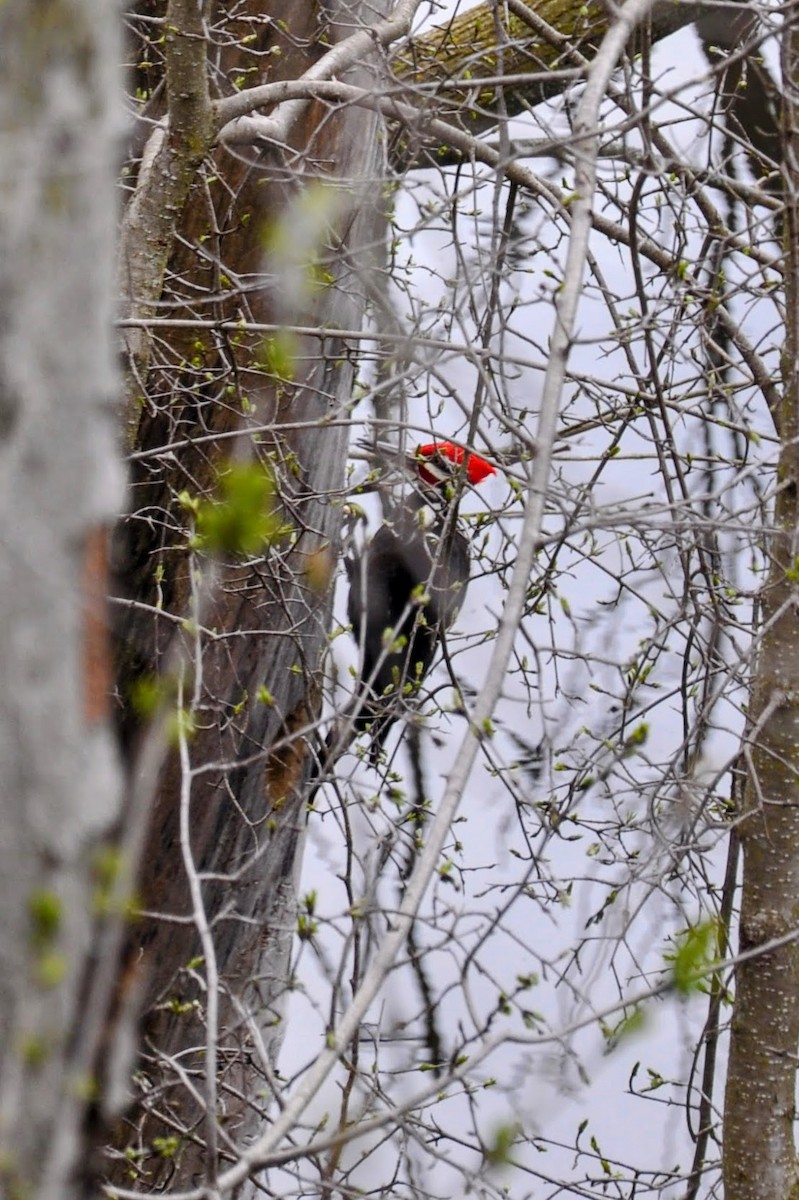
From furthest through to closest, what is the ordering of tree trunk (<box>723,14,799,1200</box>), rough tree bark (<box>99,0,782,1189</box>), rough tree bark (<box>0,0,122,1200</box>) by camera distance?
rough tree bark (<box>99,0,782,1189</box>) < tree trunk (<box>723,14,799,1200</box>) < rough tree bark (<box>0,0,122,1200</box>)

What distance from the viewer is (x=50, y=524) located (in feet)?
1.45

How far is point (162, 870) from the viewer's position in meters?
2.34

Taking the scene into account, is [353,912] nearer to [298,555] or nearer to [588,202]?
[588,202]

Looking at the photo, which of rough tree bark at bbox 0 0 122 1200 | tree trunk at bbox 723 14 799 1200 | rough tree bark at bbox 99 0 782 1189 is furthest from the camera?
rough tree bark at bbox 99 0 782 1189

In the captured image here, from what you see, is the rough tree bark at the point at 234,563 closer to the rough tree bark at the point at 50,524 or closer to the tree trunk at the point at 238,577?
the tree trunk at the point at 238,577

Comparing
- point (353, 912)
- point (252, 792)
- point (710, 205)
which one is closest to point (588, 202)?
point (353, 912)

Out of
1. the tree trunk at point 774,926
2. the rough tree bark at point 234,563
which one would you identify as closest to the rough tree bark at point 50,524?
the tree trunk at point 774,926

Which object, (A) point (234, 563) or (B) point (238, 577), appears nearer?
(A) point (234, 563)

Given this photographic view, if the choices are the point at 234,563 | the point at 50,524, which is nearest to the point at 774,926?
the point at 234,563

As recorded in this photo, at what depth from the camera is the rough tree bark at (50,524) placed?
43 centimetres

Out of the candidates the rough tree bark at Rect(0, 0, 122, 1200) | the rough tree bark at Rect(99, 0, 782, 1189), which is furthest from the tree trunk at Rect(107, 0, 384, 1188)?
the rough tree bark at Rect(0, 0, 122, 1200)

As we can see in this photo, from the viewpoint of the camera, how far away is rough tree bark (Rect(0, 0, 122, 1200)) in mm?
433

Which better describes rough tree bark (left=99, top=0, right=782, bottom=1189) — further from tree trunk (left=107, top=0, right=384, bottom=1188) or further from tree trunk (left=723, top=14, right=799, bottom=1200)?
tree trunk (left=723, top=14, right=799, bottom=1200)

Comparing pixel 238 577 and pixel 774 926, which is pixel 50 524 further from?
pixel 238 577
